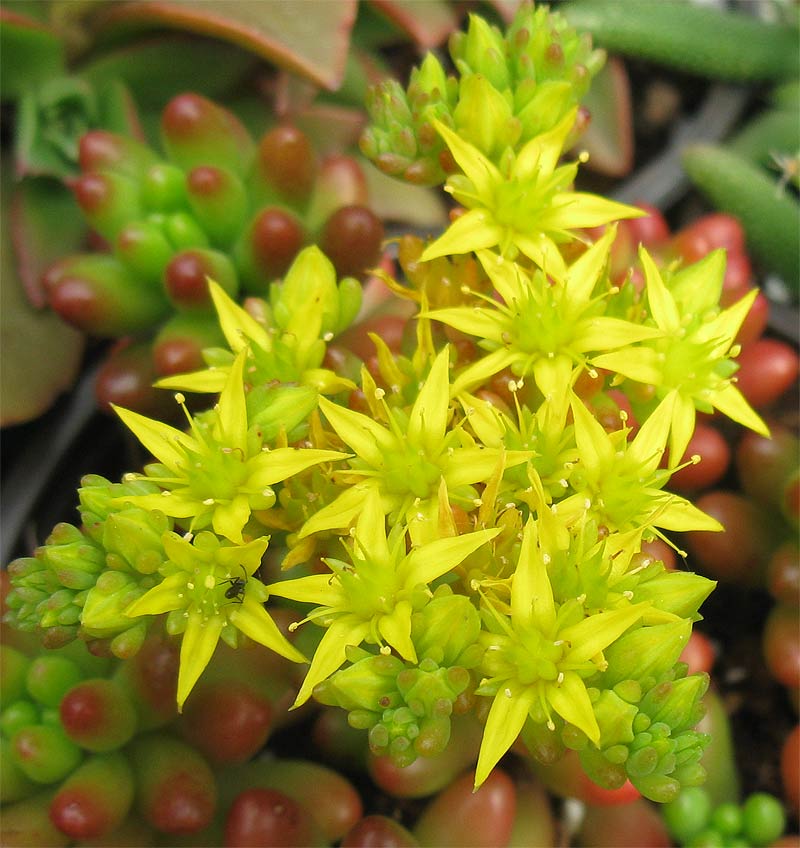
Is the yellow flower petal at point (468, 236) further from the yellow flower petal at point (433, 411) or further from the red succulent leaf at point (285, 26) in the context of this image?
the red succulent leaf at point (285, 26)

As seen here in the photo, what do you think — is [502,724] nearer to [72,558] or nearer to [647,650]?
[647,650]

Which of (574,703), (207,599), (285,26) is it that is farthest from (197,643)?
(285,26)

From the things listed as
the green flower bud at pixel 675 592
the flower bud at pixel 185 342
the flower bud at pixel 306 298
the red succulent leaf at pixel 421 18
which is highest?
the red succulent leaf at pixel 421 18

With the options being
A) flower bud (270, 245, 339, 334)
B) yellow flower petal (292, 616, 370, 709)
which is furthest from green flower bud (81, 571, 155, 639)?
flower bud (270, 245, 339, 334)

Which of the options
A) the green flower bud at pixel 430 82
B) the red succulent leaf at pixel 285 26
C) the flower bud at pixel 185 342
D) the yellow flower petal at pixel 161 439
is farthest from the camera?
the red succulent leaf at pixel 285 26

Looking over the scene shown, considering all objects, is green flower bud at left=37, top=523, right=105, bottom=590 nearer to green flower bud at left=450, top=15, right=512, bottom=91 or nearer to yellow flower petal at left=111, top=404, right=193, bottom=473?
yellow flower petal at left=111, top=404, right=193, bottom=473

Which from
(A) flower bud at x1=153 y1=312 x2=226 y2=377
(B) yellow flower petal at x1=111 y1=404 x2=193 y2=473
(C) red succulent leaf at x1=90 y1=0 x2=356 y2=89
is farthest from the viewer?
(C) red succulent leaf at x1=90 y1=0 x2=356 y2=89

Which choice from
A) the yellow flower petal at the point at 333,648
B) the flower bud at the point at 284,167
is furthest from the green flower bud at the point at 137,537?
the flower bud at the point at 284,167
